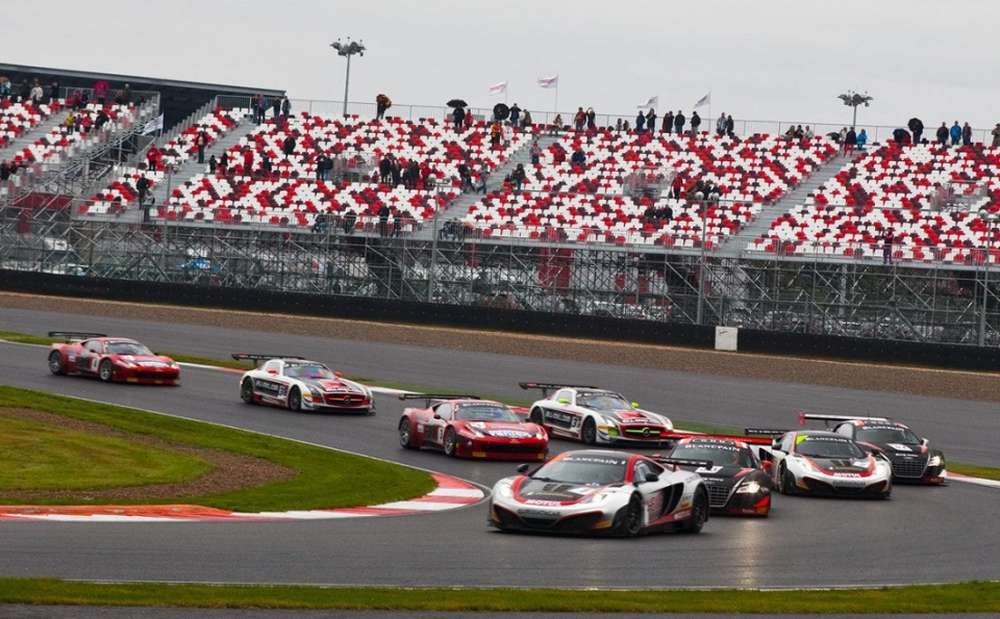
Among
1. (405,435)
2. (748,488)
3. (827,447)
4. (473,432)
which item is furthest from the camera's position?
(405,435)

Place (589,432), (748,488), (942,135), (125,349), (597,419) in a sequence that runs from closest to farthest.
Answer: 1. (748,488)
2. (597,419)
3. (589,432)
4. (125,349)
5. (942,135)

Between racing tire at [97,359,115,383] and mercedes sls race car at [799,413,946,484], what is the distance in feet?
48.4

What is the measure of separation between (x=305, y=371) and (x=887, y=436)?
11455mm

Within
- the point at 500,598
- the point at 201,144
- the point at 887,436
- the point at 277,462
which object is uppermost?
the point at 201,144

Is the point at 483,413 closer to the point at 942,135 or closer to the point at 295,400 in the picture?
the point at 295,400

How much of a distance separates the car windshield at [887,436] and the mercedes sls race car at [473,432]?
5.12 meters

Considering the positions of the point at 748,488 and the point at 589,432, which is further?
the point at 589,432

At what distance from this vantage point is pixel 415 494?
2241 centimetres

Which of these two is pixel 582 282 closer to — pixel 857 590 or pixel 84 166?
pixel 84 166

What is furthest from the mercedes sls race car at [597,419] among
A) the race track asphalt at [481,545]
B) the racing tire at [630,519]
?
the racing tire at [630,519]

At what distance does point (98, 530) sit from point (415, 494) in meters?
6.78

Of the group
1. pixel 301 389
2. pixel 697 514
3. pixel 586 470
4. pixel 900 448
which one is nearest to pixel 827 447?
pixel 900 448

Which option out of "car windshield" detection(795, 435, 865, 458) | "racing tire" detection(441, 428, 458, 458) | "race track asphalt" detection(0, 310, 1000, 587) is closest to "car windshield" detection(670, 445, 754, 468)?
"race track asphalt" detection(0, 310, 1000, 587)

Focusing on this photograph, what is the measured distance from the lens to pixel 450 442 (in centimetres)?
2728
